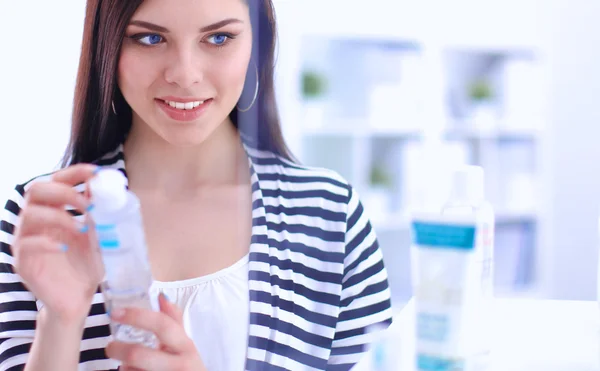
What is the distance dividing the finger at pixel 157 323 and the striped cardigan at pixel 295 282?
175 mm

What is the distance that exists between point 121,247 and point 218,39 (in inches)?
11.2

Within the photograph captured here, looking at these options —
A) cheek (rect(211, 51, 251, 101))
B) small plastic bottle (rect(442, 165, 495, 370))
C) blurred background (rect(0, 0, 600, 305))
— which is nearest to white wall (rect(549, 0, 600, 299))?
blurred background (rect(0, 0, 600, 305))

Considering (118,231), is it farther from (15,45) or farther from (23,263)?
(15,45)

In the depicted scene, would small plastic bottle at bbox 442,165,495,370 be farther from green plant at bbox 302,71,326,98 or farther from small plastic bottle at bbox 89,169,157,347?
green plant at bbox 302,71,326,98

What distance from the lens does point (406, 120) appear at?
1.82 m

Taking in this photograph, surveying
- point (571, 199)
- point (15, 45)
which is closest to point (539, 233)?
point (571, 199)

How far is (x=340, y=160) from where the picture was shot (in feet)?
6.03

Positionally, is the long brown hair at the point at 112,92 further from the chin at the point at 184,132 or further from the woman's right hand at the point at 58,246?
the woman's right hand at the point at 58,246

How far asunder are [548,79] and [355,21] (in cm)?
59

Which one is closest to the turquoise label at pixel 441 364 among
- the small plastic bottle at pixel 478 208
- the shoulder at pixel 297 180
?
the small plastic bottle at pixel 478 208

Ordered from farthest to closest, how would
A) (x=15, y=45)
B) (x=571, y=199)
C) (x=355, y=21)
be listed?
(x=355, y=21), (x=571, y=199), (x=15, y=45)

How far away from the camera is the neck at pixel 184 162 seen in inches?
27.6

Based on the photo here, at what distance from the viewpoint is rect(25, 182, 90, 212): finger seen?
1.49ft

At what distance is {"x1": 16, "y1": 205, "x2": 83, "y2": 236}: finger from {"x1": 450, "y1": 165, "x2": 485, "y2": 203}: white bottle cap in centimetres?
30
